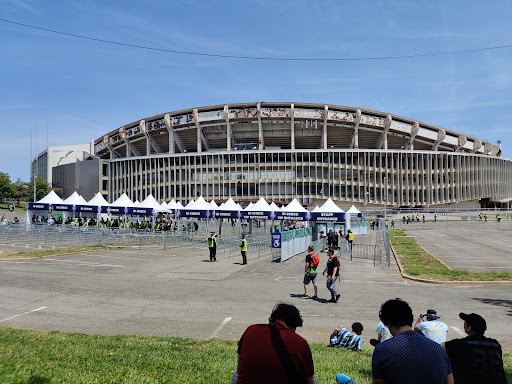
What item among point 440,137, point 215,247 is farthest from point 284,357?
point 440,137

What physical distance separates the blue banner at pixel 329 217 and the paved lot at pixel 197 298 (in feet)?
24.4

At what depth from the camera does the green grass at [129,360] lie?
5.42 meters

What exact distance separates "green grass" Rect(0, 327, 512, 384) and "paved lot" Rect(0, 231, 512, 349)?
1343mm

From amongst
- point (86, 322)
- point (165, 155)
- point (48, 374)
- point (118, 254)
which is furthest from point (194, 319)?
point (165, 155)

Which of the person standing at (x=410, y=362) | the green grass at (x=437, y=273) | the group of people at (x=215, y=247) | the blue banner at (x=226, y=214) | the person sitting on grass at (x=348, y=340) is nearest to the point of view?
the person standing at (x=410, y=362)

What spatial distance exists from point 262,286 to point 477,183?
9512 cm

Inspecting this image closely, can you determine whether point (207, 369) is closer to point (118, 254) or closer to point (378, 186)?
point (118, 254)

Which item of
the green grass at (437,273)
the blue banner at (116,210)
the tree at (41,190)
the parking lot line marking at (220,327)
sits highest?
the tree at (41,190)

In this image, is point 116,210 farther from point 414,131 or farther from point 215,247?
point 414,131

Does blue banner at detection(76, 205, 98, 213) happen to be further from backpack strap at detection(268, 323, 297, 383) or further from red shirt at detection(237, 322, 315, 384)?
backpack strap at detection(268, 323, 297, 383)

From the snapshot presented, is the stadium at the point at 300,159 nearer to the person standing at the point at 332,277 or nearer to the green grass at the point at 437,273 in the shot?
the green grass at the point at 437,273

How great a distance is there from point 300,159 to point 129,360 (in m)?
82.5

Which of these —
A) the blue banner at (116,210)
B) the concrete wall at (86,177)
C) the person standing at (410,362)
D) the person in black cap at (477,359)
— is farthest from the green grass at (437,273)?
the concrete wall at (86,177)

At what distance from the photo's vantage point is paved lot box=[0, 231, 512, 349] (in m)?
9.57
